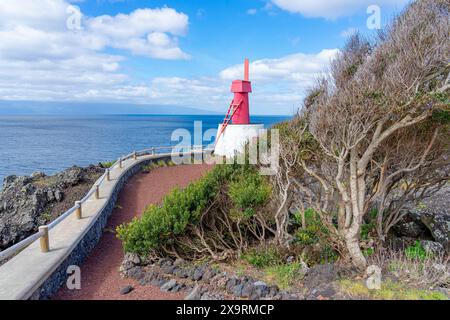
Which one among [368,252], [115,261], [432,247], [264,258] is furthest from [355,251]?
[115,261]

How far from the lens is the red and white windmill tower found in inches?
786

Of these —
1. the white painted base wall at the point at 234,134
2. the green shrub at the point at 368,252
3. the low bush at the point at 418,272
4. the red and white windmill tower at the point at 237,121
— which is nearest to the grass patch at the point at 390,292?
the low bush at the point at 418,272

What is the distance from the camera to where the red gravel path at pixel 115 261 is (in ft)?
19.7

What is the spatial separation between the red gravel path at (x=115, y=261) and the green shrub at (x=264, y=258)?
1976 millimetres

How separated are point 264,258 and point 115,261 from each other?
3.35 metres

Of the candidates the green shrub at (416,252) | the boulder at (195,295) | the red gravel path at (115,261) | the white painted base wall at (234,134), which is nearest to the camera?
the boulder at (195,295)

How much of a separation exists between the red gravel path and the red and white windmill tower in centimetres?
519

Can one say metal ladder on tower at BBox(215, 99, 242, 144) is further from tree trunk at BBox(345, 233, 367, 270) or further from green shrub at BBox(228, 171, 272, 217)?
tree trunk at BBox(345, 233, 367, 270)

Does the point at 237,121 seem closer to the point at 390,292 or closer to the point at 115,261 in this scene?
the point at 115,261

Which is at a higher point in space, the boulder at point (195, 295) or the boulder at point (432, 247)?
the boulder at point (195, 295)

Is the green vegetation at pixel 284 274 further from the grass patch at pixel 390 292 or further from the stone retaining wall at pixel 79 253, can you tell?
the stone retaining wall at pixel 79 253

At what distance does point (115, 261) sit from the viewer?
7758mm

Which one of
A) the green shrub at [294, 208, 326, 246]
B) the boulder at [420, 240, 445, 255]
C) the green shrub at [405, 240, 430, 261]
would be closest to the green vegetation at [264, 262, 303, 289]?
the green shrub at [294, 208, 326, 246]
